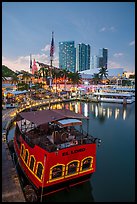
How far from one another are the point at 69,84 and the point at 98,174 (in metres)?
87.0

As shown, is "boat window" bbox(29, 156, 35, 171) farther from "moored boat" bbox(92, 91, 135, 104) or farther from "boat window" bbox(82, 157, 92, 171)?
"moored boat" bbox(92, 91, 135, 104)

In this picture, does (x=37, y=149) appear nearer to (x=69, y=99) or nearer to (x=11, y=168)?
(x=11, y=168)

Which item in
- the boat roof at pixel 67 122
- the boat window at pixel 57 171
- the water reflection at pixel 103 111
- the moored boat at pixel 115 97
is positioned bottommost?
the boat window at pixel 57 171

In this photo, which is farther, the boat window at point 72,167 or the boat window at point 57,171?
the boat window at point 72,167

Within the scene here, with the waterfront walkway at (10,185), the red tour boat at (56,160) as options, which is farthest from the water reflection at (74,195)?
the waterfront walkway at (10,185)

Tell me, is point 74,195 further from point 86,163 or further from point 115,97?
point 115,97

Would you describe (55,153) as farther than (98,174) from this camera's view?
No

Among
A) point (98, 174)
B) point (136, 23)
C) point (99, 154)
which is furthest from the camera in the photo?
point (99, 154)

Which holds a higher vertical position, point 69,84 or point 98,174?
point 69,84

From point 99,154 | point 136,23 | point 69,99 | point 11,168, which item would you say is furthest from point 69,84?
point 136,23

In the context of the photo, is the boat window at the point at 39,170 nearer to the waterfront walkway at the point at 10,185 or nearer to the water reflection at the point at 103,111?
the waterfront walkway at the point at 10,185

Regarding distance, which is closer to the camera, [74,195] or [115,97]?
[74,195]

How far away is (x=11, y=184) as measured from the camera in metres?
11.8

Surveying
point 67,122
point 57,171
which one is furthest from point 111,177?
point 67,122
